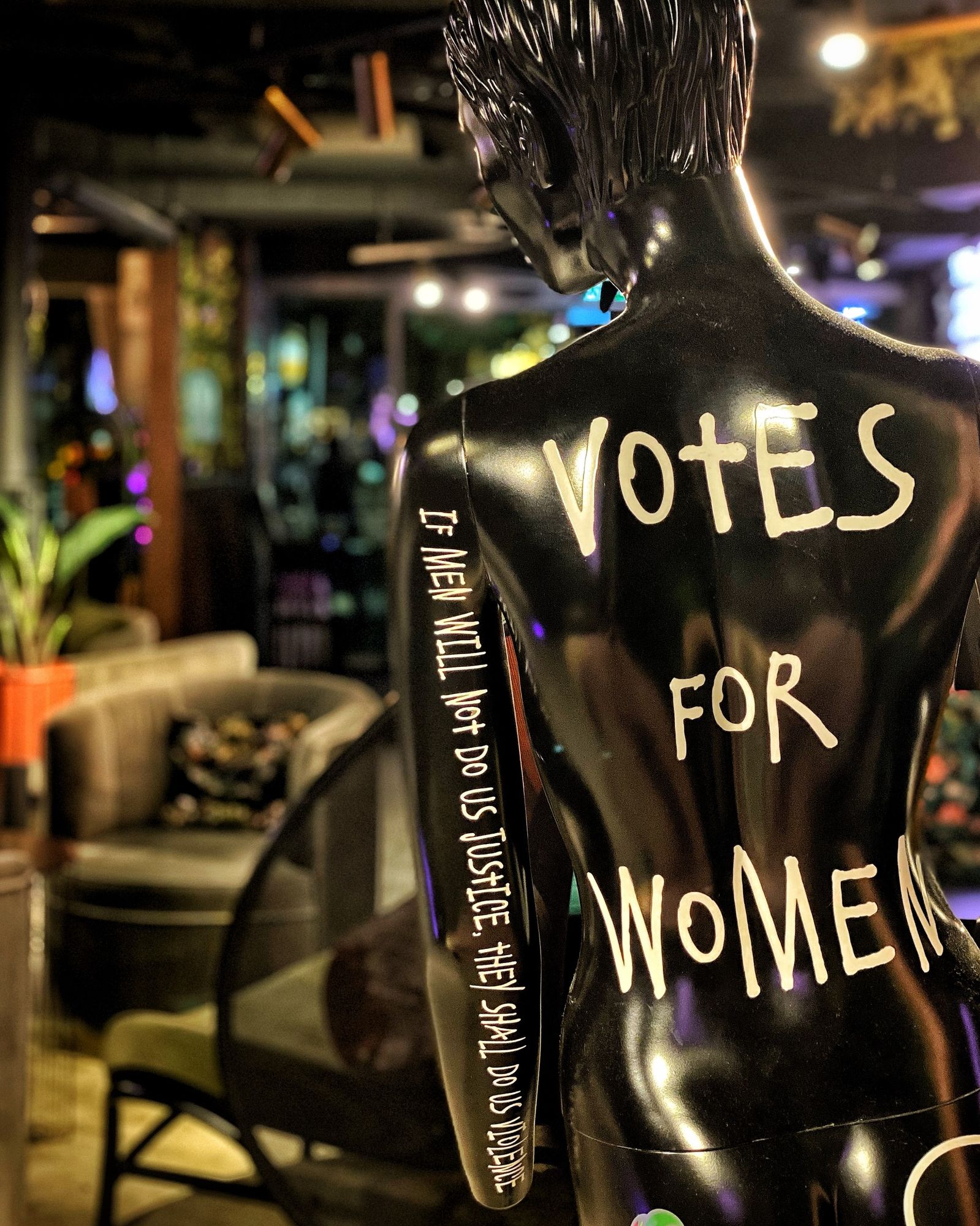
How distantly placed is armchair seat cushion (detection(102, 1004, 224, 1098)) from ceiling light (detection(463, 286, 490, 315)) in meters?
7.71

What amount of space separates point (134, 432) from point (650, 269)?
8782 millimetres

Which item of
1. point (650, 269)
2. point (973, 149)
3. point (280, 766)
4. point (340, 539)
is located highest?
point (973, 149)

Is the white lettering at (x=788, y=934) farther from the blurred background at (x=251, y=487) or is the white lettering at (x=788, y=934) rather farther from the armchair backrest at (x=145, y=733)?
the armchair backrest at (x=145, y=733)

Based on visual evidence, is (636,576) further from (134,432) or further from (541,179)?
(134,432)

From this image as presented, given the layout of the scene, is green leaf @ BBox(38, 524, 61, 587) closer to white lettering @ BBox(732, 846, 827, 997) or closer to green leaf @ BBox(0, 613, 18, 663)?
green leaf @ BBox(0, 613, 18, 663)

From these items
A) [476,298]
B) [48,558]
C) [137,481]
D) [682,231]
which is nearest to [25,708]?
[48,558]

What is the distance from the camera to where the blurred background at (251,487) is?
2020 mm

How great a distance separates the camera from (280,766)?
13.9 ft

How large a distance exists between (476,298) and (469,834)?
8970mm

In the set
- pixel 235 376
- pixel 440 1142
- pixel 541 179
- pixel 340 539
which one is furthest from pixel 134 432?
pixel 541 179

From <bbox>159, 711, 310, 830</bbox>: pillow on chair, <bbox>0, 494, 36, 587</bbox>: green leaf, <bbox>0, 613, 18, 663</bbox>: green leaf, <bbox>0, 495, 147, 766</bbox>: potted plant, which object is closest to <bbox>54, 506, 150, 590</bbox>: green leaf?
<bbox>0, 495, 147, 766</bbox>: potted plant

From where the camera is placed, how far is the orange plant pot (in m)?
4.79

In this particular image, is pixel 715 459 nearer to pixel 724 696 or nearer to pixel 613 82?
pixel 724 696

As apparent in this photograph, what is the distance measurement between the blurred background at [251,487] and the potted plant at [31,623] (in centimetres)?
2
